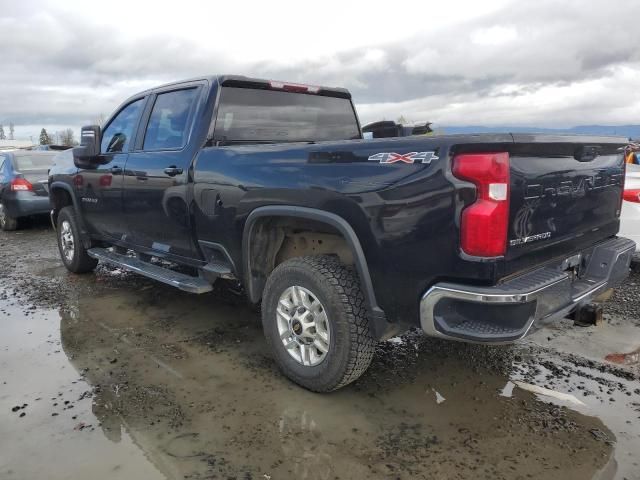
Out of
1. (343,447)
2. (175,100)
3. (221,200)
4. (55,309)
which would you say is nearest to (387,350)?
(343,447)

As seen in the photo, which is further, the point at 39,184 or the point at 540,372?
the point at 39,184

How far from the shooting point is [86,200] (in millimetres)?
5590

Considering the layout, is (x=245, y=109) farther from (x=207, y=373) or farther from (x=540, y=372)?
(x=540, y=372)

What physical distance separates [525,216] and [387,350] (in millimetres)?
1734

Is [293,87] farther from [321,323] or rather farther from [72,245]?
[72,245]

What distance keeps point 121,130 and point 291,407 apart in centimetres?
346

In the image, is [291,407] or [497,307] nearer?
[497,307]

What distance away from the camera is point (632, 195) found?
17.3 feet

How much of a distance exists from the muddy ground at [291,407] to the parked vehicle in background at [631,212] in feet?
2.71

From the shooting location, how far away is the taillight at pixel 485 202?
8.03 feet

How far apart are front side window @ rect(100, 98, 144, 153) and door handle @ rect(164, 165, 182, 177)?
1004 millimetres

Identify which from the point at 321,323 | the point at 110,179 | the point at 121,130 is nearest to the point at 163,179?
the point at 110,179

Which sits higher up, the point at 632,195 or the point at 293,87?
the point at 293,87

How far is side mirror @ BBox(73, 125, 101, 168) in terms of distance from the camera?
5211mm
